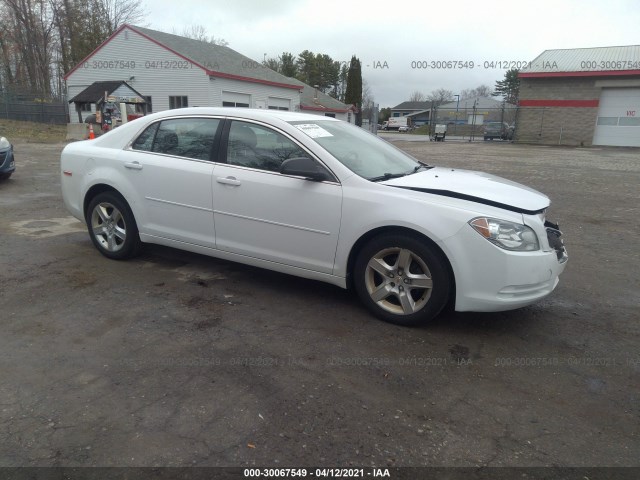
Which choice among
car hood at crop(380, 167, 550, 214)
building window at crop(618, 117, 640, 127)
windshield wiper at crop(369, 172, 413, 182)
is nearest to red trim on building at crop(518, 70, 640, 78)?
building window at crop(618, 117, 640, 127)

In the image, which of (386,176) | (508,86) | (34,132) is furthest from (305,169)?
(508,86)

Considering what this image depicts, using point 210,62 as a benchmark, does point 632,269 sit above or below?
below

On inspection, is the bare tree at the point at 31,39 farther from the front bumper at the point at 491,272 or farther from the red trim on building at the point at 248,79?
the front bumper at the point at 491,272

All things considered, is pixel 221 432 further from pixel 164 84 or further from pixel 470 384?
pixel 164 84

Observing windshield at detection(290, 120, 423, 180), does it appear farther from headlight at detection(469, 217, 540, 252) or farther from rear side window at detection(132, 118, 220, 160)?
headlight at detection(469, 217, 540, 252)

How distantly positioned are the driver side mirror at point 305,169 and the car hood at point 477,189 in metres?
0.52

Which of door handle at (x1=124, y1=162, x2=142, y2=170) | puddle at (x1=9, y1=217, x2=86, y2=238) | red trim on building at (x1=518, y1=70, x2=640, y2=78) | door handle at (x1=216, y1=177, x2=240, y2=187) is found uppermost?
red trim on building at (x1=518, y1=70, x2=640, y2=78)

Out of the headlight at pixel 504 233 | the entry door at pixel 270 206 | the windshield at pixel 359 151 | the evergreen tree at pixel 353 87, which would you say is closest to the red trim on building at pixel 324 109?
the evergreen tree at pixel 353 87

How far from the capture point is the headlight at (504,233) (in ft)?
11.3

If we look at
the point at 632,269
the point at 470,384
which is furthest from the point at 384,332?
the point at 632,269

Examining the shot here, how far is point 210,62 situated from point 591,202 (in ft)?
86.3

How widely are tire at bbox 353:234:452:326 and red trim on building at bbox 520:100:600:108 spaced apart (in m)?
32.8

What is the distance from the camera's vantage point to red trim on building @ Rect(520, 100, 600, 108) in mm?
30819

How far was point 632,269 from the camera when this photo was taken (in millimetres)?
5422
